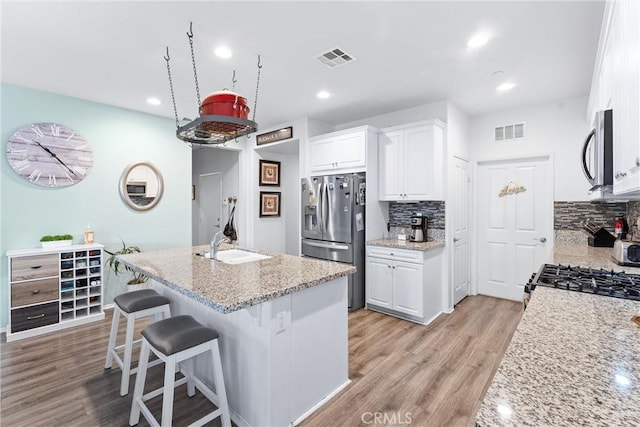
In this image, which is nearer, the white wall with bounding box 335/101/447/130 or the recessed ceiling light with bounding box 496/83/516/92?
the recessed ceiling light with bounding box 496/83/516/92

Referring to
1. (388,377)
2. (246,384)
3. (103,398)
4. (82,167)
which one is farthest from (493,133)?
(82,167)

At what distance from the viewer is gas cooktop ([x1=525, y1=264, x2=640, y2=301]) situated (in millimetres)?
1487

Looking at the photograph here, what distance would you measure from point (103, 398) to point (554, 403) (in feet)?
8.79

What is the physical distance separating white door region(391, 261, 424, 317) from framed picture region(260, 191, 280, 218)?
2.77 metres

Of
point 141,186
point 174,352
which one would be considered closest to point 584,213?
point 174,352

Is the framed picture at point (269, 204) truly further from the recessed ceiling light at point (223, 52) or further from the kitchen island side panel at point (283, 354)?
the kitchen island side panel at point (283, 354)

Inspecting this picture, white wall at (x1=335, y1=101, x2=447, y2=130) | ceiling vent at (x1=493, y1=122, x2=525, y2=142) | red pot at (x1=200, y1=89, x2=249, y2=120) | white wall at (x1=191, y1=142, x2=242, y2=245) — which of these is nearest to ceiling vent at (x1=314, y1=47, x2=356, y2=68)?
red pot at (x1=200, y1=89, x2=249, y2=120)

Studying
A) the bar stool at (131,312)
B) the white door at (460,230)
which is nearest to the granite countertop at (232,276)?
the bar stool at (131,312)

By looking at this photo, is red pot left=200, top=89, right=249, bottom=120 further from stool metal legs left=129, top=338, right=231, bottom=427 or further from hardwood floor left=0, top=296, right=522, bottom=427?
hardwood floor left=0, top=296, right=522, bottom=427

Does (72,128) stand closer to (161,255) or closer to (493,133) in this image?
(161,255)

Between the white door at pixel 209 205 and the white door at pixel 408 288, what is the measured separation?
3.89 m

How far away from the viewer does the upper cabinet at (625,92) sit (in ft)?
3.54

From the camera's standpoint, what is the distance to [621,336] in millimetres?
1002

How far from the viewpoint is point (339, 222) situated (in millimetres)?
4016
